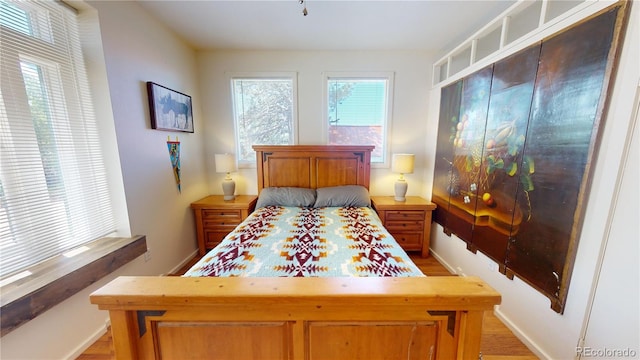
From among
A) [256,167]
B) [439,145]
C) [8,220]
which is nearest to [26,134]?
[8,220]

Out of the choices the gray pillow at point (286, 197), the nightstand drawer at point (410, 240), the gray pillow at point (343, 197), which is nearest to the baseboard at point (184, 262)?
the gray pillow at point (286, 197)

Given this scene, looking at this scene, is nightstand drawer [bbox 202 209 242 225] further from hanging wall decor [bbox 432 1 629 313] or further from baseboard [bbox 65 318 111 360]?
hanging wall decor [bbox 432 1 629 313]

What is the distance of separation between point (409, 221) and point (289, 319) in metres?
2.24

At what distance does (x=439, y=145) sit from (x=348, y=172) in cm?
115

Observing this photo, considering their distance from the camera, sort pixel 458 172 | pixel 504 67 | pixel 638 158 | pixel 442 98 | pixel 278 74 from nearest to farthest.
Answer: pixel 638 158 → pixel 504 67 → pixel 458 172 → pixel 442 98 → pixel 278 74

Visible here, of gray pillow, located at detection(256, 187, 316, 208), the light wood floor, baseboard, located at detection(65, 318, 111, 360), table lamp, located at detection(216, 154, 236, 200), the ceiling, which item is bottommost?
the light wood floor

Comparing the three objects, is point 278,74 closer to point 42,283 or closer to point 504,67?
point 504,67

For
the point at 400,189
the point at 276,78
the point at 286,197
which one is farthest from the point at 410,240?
the point at 276,78

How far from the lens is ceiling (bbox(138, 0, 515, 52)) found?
191 centimetres

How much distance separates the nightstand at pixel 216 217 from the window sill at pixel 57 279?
95 cm

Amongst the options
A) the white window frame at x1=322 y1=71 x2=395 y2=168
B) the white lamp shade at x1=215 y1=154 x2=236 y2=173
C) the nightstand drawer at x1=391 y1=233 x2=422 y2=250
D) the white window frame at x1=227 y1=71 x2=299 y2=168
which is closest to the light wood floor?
the nightstand drawer at x1=391 y1=233 x2=422 y2=250

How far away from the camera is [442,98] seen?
8.36 ft

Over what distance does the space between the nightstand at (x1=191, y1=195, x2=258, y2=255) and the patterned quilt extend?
0.62 m

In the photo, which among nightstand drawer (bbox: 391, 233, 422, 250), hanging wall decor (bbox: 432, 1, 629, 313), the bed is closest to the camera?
the bed
